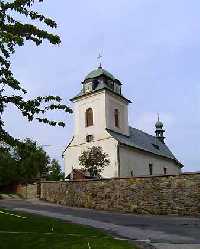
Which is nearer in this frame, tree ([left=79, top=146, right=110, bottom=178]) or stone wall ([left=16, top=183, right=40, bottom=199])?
stone wall ([left=16, top=183, right=40, bottom=199])

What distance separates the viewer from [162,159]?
67188 millimetres

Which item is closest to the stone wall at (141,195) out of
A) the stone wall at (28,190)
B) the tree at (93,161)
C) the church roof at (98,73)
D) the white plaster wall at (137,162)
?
the stone wall at (28,190)

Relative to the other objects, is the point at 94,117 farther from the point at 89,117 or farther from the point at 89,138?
the point at 89,138

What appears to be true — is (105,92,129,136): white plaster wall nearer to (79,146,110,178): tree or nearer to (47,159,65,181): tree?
(79,146,110,178): tree

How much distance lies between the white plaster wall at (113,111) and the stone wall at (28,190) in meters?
13.7

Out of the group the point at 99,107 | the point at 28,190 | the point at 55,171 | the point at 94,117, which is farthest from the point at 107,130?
the point at 55,171

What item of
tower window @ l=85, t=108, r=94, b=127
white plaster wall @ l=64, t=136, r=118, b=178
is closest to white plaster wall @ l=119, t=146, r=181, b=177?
A: white plaster wall @ l=64, t=136, r=118, b=178

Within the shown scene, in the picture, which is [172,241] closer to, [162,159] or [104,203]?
[104,203]

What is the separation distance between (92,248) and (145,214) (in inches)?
745

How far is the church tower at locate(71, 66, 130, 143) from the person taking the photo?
5750 centimetres

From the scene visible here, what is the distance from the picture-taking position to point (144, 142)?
2616 inches

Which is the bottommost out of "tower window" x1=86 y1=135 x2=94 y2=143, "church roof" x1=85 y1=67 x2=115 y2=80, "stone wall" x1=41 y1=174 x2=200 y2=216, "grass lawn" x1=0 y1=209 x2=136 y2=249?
"grass lawn" x1=0 y1=209 x2=136 y2=249

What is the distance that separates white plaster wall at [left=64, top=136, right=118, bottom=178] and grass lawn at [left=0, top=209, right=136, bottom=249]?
109 ft

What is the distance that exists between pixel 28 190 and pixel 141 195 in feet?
60.2
